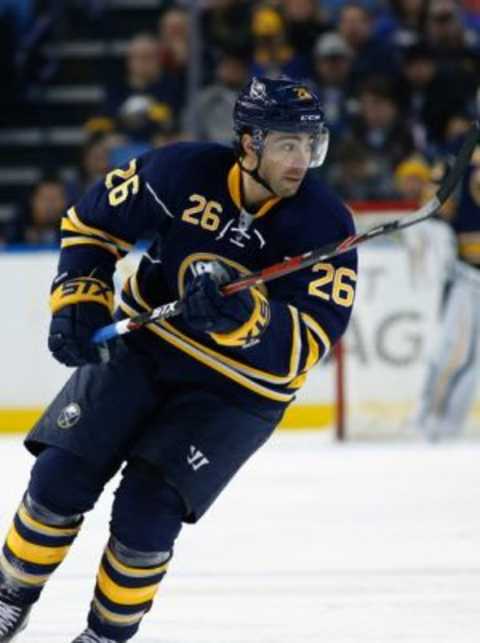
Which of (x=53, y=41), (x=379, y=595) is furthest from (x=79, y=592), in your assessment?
(x=53, y=41)

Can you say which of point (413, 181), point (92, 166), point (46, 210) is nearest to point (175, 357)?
point (413, 181)

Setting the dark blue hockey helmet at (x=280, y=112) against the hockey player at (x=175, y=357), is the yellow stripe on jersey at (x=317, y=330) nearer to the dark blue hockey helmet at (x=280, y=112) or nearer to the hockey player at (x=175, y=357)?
the hockey player at (x=175, y=357)

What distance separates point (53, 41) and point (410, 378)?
10.4 feet

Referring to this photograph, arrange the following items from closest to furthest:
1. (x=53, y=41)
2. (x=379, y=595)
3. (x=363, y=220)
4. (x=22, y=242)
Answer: (x=379, y=595) → (x=363, y=220) → (x=22, y=242) → (x=53, y=41)

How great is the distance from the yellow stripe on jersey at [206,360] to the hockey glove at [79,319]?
0.35ft

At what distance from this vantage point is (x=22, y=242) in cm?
850

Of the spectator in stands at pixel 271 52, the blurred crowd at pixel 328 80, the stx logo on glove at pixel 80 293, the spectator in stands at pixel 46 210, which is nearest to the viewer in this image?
the stx logo on glove at pixel 80 293

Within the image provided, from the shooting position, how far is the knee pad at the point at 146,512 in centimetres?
363

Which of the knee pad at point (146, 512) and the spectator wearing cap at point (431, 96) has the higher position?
the knee pad at point (146, 512)

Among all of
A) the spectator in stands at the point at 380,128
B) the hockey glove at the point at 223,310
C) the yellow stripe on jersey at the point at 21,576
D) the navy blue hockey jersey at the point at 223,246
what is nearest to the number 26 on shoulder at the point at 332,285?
the navy blue hockey jersey at the point at 223,246

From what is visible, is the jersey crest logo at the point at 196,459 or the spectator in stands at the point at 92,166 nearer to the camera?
the jersey crest logo at the point at 196,459

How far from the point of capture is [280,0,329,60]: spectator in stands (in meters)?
9.30

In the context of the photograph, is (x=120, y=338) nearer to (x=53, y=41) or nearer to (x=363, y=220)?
(x=363, y=220)

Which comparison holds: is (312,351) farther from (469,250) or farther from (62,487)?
(469,250)
